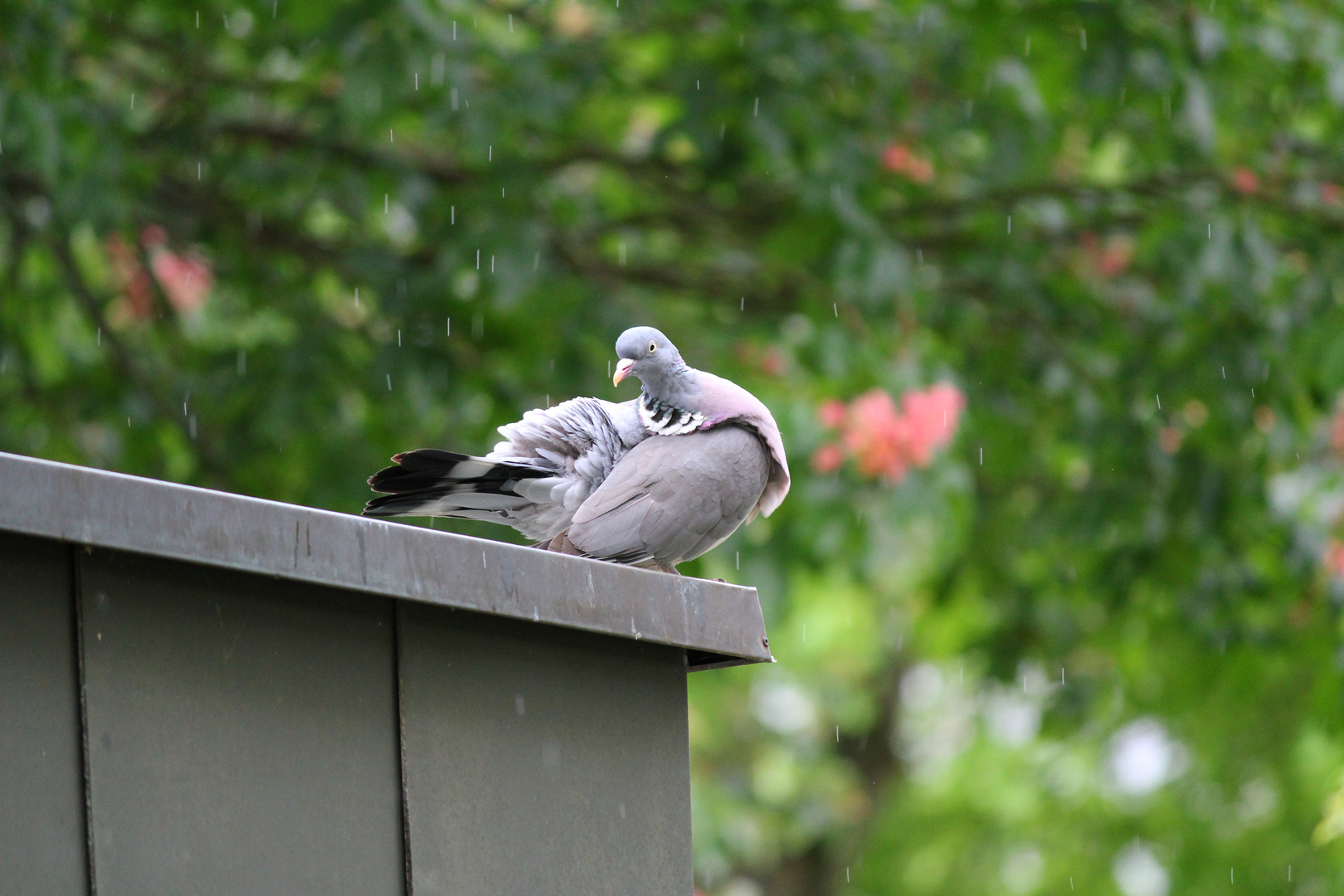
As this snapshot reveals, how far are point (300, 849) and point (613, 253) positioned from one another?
4184 mm

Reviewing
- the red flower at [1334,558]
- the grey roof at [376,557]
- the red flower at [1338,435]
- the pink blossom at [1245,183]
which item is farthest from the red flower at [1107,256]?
the grey roof at [376,557]

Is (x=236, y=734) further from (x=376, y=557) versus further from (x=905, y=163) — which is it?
(x=905, y=163)

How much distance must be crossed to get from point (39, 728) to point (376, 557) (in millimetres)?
405

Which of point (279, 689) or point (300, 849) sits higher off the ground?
point (279, 689)

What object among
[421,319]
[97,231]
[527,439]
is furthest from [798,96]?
[527,439]

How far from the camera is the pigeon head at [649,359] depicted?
2.63 metres

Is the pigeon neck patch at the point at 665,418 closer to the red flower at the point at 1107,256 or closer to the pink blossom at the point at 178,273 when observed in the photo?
the pink blossom at the point at 178,273

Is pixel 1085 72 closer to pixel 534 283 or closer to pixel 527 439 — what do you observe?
pixel 534 283

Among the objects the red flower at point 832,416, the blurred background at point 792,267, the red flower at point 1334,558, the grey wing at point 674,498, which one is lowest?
the grey wing at point 674,498

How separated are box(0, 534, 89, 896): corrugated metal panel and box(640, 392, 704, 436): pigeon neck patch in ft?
4.06

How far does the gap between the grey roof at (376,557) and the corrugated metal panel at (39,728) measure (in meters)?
0.09

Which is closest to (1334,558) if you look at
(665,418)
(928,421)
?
(928,421)

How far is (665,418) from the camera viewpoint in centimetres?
274

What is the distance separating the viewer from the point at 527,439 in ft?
8.52
